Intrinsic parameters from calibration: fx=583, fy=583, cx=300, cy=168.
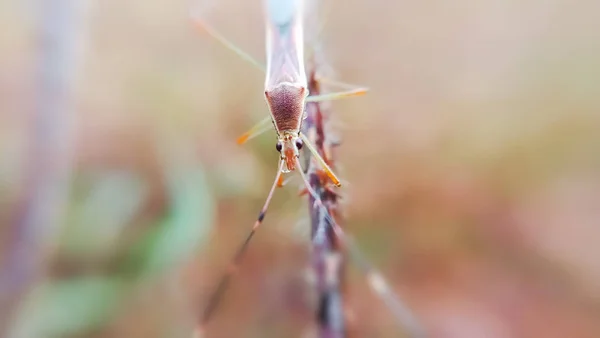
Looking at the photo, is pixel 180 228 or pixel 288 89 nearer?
pixel 288 89

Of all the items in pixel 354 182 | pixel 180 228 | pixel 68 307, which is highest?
pixel 354 182

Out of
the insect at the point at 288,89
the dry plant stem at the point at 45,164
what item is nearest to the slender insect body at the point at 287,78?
the insect at the point at 288,89

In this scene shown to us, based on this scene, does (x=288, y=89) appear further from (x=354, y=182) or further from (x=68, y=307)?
(x=68, y=307)

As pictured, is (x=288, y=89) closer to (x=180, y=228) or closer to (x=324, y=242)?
(x=324, y=242)

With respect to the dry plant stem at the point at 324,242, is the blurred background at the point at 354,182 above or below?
above

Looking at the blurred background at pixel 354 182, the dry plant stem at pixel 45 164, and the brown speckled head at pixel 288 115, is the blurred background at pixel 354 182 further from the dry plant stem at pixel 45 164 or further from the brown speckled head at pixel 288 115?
the brown speckled head at pixel 288 115

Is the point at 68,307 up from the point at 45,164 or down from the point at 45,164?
down

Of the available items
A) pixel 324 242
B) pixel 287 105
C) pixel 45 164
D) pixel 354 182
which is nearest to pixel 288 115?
pixel 287 105

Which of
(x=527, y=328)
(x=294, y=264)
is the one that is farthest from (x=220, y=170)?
(x=527, y=328)

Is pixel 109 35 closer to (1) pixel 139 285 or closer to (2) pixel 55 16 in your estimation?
(2) pixel 55 16
